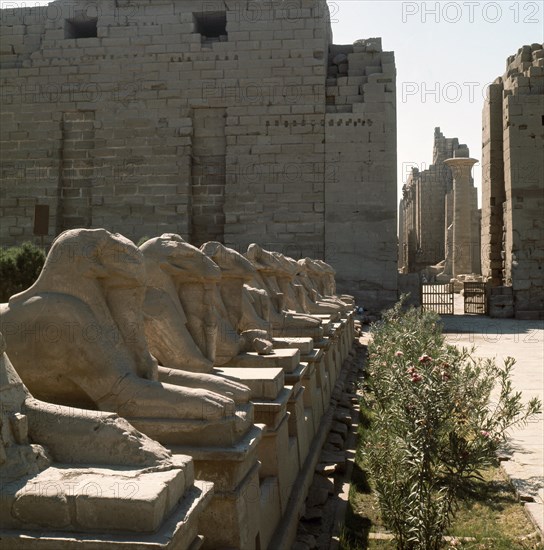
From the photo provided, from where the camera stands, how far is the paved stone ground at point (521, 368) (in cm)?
519

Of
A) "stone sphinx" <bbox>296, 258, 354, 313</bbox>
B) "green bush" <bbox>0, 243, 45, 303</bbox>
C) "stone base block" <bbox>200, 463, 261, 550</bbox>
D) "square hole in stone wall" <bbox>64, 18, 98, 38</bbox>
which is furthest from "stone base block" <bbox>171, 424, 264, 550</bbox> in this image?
"square hole in stone wall" <bbox>64, 18, 98, 38</bbox>

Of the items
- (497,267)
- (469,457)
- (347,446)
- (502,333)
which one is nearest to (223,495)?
(469,457)

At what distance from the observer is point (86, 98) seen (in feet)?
57.6

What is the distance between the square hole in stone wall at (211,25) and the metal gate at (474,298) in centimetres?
989

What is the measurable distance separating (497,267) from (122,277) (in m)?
18.8

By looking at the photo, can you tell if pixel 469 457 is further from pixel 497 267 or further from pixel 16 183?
pixel 497 267

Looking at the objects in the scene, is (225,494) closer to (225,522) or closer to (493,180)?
(225,522)

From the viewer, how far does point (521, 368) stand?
10219mm

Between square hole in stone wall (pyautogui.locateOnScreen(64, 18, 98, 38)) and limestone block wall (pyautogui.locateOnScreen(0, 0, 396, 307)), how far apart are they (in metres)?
0.08

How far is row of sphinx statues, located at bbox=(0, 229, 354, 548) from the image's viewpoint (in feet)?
8.23

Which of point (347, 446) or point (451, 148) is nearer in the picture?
point (347, 446)

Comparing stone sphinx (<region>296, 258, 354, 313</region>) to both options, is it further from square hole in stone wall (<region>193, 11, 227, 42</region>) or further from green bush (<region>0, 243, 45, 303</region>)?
square hole in stone wall (<region>193, 11, 227, 42</region>)

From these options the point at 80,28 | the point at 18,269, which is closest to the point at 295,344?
the point at 18,269

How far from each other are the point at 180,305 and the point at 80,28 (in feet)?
52.8
